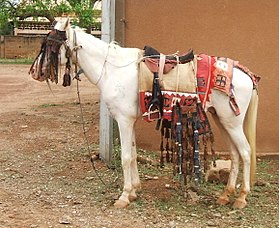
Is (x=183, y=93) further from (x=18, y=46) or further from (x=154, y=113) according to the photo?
(x=18, y=46)

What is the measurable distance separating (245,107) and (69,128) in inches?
178

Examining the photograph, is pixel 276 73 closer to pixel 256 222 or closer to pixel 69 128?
pixel 256 222

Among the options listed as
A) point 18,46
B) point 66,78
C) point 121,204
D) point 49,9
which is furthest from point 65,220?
point 18,46

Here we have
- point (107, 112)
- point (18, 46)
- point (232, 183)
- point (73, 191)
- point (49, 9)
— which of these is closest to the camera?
point (232, 183)

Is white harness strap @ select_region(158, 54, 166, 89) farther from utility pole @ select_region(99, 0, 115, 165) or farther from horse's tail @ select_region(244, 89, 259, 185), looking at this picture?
utility pole @ select_region(99, 0, 115, 165)

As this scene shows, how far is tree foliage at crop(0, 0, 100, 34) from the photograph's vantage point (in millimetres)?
20766

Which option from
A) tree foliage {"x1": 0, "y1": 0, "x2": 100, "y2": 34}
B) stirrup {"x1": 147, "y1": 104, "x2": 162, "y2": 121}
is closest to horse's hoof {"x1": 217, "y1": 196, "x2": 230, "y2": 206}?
stirrup {"x1": 147, "y1": 104, "x2": 162, "y2": 121}

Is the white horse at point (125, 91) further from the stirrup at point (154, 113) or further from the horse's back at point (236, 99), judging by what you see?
the stirrup at point (154, 113)

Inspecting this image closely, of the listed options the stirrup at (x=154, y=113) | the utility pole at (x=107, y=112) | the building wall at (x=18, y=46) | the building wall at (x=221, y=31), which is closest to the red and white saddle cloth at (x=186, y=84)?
the stirrup at (x=154, y=113)

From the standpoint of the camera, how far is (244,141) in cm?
540

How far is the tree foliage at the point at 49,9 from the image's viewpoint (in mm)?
20766

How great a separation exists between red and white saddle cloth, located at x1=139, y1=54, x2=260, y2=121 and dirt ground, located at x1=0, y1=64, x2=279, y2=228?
97cm

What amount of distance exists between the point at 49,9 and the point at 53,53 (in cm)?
1650

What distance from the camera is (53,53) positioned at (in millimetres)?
5316
